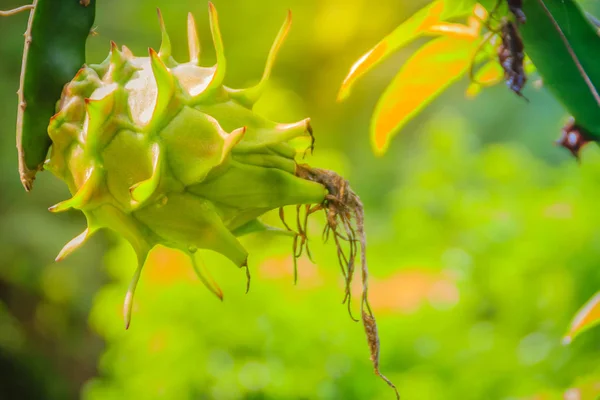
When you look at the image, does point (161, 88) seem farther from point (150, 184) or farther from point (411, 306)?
point (411, 306)

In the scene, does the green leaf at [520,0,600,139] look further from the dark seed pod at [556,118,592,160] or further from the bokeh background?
the bokeh background

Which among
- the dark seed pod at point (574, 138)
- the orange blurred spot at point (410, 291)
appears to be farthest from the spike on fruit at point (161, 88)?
the orange blurred spot at point (410, 291)

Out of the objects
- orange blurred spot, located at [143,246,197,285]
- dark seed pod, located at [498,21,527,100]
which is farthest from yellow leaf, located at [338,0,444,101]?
orange blurred spot, located at [143,246,197,285]

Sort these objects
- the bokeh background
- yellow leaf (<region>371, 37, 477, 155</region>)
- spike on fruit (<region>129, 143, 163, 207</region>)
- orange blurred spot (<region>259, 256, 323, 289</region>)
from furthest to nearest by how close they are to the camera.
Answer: orange blurred spot (<region>259, 256, 323, 289</region>) < the bokeh background < yellow leaf (<region>371, 37, 477, 155</region>) < spike on fruit (<region>129, 143, 163, 207</region>)

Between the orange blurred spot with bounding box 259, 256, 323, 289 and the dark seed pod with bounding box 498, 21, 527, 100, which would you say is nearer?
the dark seed pod with bounding box 498, 21, 527, 100

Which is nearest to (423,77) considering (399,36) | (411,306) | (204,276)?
(399,36)

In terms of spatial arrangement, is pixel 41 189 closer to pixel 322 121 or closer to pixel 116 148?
pixel 322 121

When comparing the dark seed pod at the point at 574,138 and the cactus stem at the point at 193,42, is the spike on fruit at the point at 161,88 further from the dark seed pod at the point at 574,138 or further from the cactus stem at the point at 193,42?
the dark seed pod at the point at 574,138
